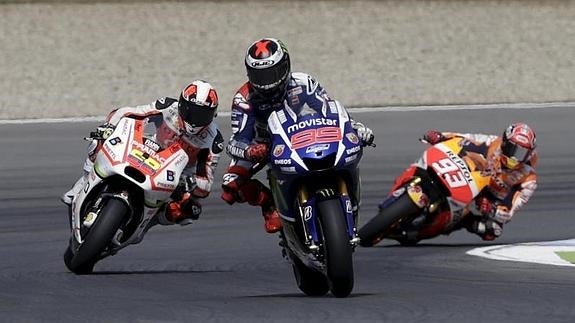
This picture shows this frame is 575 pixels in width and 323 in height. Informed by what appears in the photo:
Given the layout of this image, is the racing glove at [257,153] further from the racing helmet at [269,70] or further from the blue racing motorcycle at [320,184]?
the racing helmet at [269,70]

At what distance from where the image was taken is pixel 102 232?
9.90m

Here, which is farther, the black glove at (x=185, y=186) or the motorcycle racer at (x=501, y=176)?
the motorcycle racer at (x=501, y=176)

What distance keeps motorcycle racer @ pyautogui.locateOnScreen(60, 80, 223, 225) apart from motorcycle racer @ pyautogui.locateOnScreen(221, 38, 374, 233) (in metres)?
1.25

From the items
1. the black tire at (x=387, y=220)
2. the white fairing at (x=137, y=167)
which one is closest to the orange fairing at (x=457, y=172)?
the black tire at (x=387, y=220)

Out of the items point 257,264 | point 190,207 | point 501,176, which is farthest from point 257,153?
point 501,176

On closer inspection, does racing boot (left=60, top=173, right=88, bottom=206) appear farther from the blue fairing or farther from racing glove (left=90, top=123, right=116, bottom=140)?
the blue fairing

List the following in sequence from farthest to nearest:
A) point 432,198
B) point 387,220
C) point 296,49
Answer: point 296,49, point 432,198, point 387,220

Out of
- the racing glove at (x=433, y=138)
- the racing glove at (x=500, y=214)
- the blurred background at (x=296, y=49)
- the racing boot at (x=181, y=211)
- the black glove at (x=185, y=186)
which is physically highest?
the black glove at (x=185, y=186)

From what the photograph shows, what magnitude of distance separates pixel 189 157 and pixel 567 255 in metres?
2.58

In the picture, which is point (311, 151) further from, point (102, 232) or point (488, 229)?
point (488, 229)

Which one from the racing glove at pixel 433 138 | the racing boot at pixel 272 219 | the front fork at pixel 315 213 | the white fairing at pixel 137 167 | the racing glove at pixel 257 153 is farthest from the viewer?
the racing glove at pixel 433 138

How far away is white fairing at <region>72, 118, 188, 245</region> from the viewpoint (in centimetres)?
1018

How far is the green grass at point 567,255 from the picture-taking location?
10578 mm

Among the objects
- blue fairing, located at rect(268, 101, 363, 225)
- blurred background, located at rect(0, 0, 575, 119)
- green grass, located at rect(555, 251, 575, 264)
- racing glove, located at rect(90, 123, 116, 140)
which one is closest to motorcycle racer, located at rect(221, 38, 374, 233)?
blue fairing, located at rect(268, 101, 363, 225)
